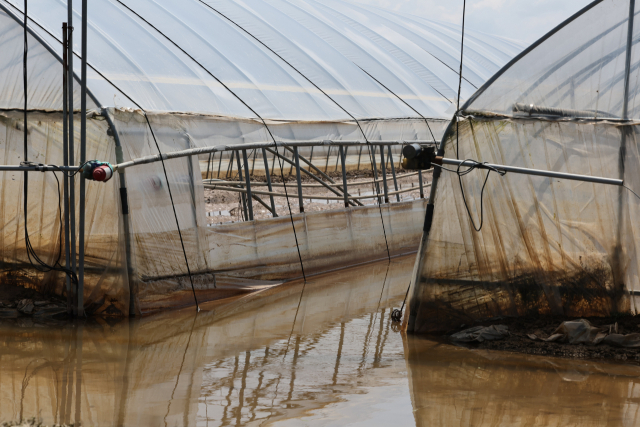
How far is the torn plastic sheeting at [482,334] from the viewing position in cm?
747

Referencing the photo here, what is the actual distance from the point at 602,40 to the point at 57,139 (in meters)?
6.62

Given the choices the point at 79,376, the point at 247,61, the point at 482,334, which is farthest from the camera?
the point at 247,61

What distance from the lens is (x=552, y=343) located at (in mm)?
7207

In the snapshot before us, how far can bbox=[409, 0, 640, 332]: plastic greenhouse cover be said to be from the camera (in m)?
7.40

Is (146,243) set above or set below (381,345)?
above

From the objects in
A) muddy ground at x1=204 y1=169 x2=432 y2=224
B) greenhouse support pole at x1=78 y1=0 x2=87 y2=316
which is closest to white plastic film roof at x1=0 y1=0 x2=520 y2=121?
greenhouse support pole at x1=78 y1=0 x2=87 y2=316

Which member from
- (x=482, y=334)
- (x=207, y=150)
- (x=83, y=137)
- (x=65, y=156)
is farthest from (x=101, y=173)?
(x=482, y=334)

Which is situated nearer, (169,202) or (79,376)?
(79,376)

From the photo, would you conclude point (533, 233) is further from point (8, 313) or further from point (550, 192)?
point (8, 313)

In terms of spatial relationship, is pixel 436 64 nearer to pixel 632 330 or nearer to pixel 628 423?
pixel 632 330

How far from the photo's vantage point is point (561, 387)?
606cm

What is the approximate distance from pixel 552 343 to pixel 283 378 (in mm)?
2852

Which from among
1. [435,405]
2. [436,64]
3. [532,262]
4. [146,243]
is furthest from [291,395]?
[436,64]

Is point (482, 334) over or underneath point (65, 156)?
underneath
